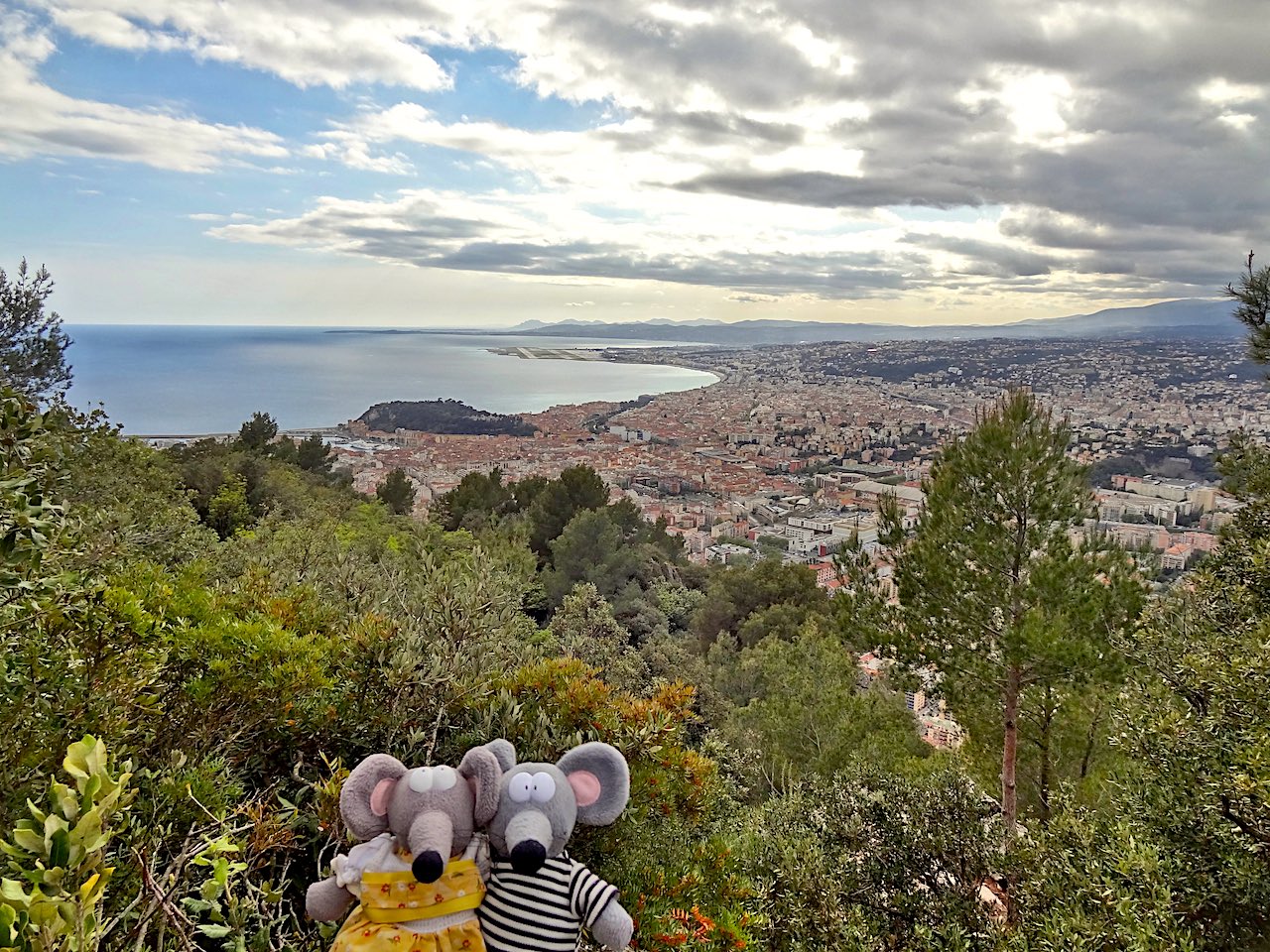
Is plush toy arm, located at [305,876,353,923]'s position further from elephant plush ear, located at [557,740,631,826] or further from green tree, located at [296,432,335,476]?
green tree, located at [296,432,335,476]

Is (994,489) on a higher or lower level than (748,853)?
higher

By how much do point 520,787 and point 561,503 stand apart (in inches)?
666

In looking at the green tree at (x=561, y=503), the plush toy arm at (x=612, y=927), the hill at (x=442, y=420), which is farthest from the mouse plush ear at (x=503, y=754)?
the hill at (x=442, y=420)

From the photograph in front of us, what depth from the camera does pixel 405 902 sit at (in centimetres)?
184

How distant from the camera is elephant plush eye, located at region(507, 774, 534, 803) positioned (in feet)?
6.50

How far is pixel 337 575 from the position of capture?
5.20 metres

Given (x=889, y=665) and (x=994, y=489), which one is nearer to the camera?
(x=994, y=489)

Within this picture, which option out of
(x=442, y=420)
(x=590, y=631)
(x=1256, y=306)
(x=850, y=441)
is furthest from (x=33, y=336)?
(x=850, y=441)

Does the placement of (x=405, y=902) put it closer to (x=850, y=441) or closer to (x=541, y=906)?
(x=541, y=906)

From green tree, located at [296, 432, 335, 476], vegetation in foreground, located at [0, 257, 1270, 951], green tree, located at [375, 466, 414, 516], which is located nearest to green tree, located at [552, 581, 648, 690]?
vegetation in foreground, located at [0, 257, 1270, 951]

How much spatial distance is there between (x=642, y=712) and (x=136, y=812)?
1.84 meters

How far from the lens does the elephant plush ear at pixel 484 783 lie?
6.51 ft

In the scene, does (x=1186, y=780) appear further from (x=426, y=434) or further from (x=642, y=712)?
(x=426, y=434)

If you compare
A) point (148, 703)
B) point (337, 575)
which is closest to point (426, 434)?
point (337, 575)
